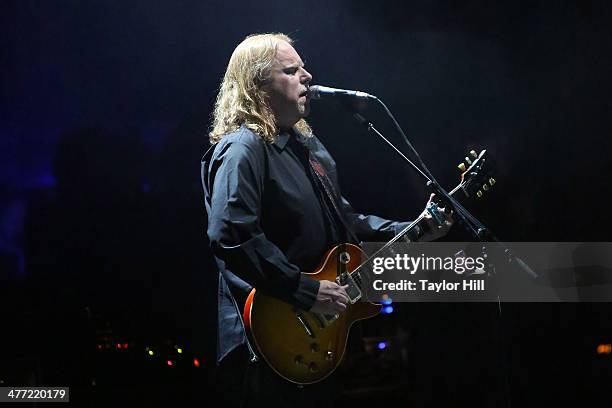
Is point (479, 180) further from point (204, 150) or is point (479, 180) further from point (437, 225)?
point (204, 150)

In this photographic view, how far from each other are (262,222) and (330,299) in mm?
321

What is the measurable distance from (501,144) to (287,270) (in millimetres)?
2013

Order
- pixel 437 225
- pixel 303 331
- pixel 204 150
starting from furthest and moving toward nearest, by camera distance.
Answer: pixel 204 150 < pixel 437 225 < pixel 303 331

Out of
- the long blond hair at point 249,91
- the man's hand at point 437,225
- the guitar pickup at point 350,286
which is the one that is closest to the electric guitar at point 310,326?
the guitar pickup at point 350,286

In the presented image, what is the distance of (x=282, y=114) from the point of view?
225 cm

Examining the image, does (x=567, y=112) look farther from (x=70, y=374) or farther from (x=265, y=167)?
(x=70, y=374)

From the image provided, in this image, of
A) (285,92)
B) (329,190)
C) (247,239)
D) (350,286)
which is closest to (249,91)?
(285,92)

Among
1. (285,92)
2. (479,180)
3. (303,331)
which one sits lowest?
(303,331)

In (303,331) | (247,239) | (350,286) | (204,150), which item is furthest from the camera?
(204,150)

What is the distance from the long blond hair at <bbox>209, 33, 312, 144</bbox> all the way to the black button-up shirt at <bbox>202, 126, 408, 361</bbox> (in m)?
0.10

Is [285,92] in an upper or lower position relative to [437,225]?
upper

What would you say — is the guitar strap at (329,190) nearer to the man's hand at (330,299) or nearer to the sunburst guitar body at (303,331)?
the sunburst guitar body at (303,331)

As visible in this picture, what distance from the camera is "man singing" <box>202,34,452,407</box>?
189cm

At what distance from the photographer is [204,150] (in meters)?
3.47
